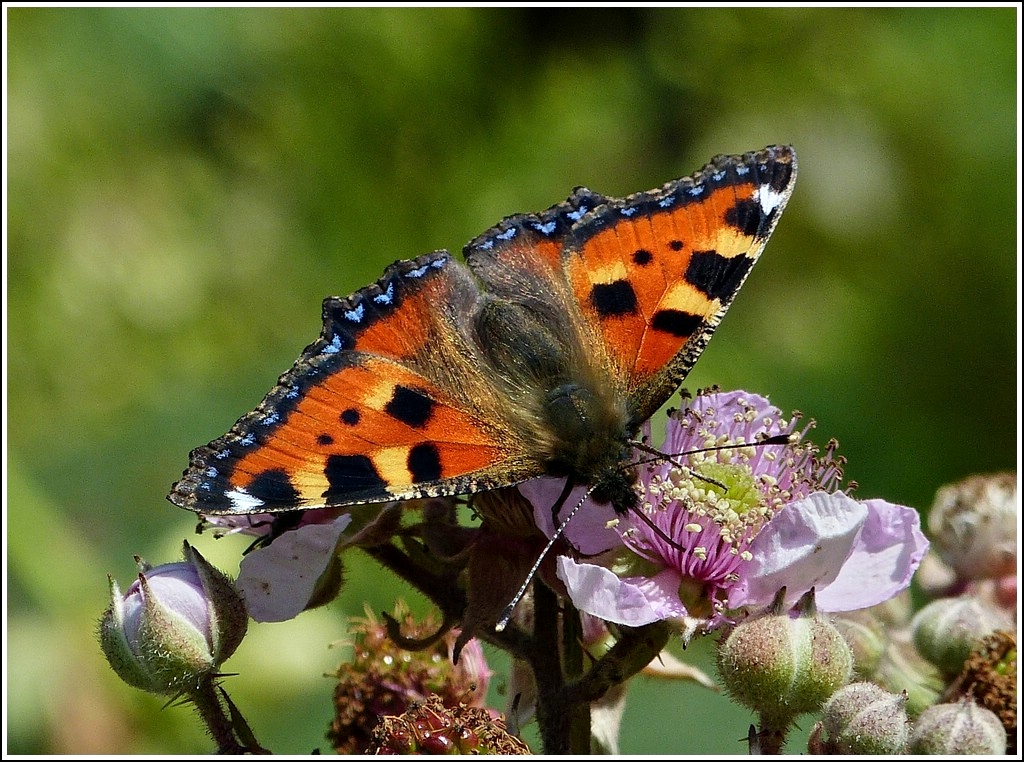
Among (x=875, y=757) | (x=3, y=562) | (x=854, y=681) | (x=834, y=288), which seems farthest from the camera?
(x=834, y=288)

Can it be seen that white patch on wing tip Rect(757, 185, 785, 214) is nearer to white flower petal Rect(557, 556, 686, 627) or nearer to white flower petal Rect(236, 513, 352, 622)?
white flower petal Rect(557, 556, 686, 627)

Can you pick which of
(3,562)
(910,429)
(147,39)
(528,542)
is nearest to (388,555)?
(528,542)

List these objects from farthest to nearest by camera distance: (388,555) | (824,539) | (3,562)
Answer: (3,562)
(388,555)
(824,539)

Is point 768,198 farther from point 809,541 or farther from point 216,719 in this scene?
point 216,719

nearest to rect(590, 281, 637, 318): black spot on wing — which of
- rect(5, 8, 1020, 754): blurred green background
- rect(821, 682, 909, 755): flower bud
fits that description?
rect(821, 682, 909, 755): flower bud

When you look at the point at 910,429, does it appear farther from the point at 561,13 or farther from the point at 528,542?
the point at 528,542

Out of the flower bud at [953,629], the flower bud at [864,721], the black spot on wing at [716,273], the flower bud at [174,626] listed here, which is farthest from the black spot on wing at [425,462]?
the flower bud at [953,629]

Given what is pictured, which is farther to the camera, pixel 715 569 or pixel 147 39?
pixel 147 39
